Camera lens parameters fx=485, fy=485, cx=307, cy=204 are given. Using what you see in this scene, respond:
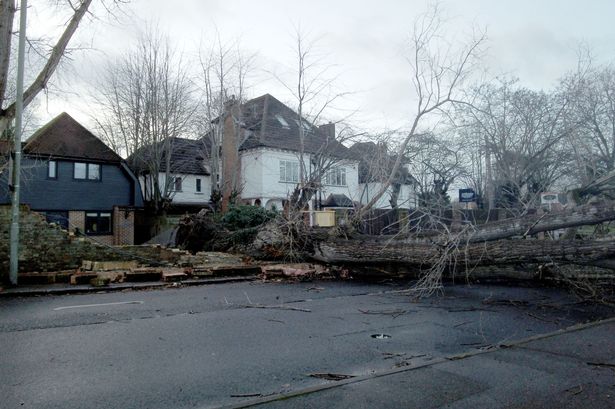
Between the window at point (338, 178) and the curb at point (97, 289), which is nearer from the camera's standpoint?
the curb at point (97, 289)

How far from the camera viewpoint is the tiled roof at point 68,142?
2731cm

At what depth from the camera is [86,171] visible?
2886cm

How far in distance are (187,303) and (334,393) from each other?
534cm

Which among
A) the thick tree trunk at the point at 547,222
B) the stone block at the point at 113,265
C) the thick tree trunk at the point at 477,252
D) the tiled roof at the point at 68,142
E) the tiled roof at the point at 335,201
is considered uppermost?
the tiled roof at the point at 68,142

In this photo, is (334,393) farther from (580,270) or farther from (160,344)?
(580,270)

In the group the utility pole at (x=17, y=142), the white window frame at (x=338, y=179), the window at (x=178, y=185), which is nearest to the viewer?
the utility pole at (x=17, y=142)

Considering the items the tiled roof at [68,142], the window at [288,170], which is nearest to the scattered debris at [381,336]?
the tiled roof at [68,142]

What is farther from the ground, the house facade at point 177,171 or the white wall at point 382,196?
the house facade at point 177,171

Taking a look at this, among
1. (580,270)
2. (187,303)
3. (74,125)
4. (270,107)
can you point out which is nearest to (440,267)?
(580,270)

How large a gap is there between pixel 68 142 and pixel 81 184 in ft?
8.36

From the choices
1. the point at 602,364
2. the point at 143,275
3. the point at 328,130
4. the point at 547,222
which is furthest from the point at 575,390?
the point at 328,130

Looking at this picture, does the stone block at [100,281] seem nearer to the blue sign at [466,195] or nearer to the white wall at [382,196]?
the white wall at [382,196]

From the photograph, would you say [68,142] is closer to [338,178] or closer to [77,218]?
[77,218]

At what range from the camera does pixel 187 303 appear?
8891 millimetres
